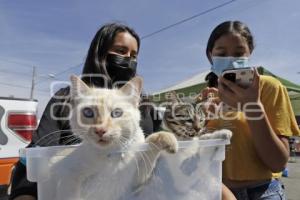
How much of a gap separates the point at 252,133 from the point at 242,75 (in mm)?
253

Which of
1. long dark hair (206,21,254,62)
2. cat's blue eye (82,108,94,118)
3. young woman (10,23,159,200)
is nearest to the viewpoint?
cat's blue eye (82,108,94,118)

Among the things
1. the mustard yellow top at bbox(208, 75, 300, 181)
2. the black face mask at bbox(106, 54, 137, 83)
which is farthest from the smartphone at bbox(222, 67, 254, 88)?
the black face mask at bbox(106, 54, 137, 83)

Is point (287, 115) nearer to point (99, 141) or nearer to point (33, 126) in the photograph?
point (99, 141)

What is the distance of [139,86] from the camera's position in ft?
4.61

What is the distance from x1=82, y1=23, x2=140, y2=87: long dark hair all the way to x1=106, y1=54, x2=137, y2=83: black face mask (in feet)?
0.09

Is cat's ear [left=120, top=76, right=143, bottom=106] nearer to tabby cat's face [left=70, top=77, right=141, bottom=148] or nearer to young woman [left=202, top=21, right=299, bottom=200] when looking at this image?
tabby cat's face [left=70, top=77, right=141, bottom=148]

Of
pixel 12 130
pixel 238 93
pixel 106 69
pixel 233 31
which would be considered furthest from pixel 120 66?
pixel 12 130

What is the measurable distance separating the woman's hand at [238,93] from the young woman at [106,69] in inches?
16.9

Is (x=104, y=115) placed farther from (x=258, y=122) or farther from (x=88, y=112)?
(x=258, y=122)

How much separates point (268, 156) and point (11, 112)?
2017 millimetres

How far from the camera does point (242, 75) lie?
135cm

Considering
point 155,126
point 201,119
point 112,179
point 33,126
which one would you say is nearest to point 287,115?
point 201,119

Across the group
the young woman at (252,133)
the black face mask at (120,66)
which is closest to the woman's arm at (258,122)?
the young woman at (252,133)

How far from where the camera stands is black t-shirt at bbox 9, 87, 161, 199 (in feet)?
4.34
